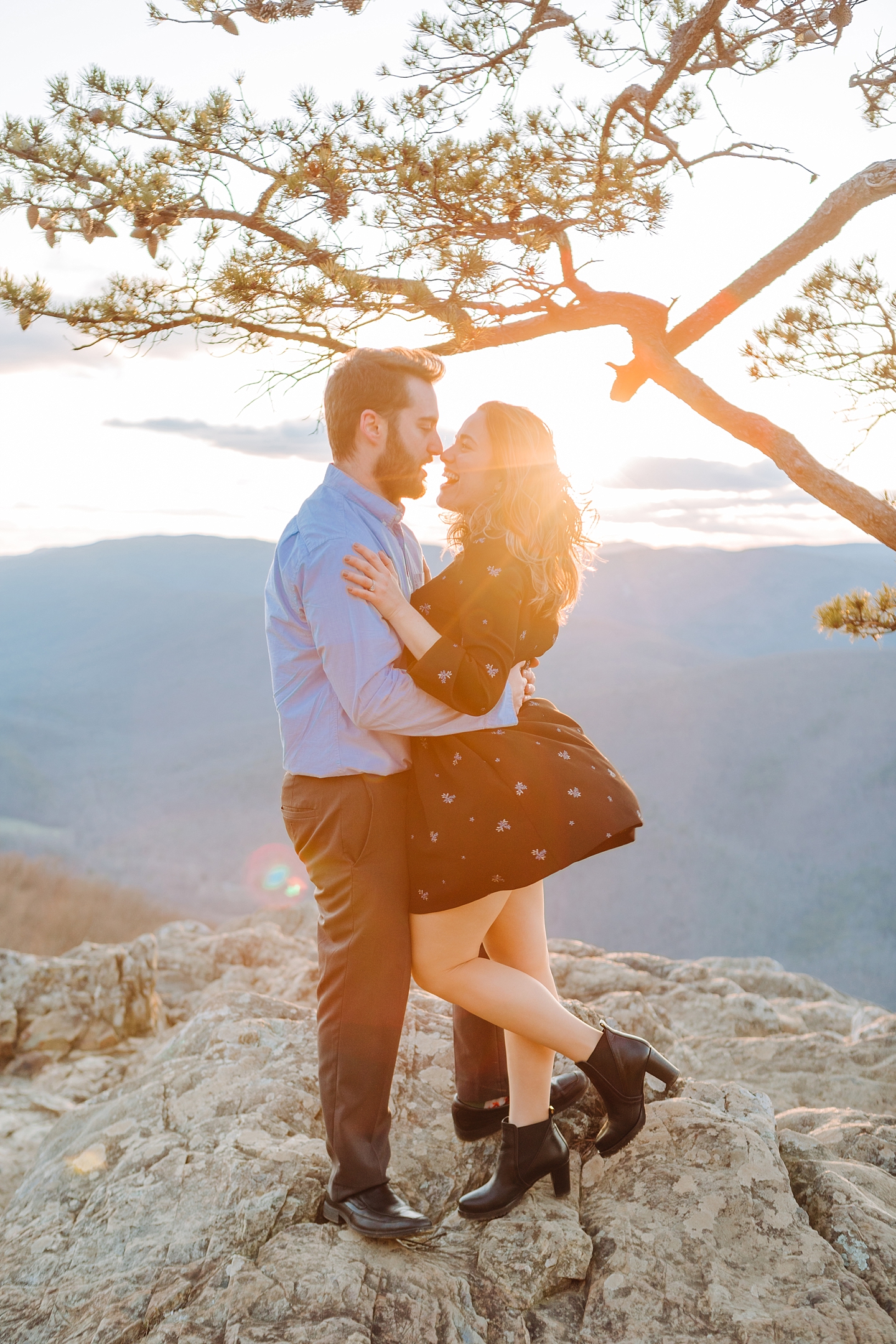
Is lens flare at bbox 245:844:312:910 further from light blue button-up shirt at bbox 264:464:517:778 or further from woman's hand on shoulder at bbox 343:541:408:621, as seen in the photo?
woman's hand on shoulder at bbox 343:541:408:621

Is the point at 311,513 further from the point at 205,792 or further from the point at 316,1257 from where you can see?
the point at 205,792

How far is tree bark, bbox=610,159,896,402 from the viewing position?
3.12m

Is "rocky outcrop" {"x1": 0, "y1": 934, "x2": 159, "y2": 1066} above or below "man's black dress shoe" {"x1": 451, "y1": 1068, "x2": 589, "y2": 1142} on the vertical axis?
below

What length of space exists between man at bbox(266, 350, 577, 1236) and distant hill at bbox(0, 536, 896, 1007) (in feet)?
44.4

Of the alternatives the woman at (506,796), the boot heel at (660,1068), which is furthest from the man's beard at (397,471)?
the boot heel at (660,1068)

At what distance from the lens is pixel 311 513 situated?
192cm

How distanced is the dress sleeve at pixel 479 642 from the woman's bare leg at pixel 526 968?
0.54 m

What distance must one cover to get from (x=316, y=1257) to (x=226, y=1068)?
102cm

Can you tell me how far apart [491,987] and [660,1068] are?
0.55 metres

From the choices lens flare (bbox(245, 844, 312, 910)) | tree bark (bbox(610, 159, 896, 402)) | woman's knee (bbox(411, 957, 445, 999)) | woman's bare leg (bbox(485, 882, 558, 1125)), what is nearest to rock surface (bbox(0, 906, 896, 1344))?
woman's bare leg (bbox(485, 882, 558, 1125))

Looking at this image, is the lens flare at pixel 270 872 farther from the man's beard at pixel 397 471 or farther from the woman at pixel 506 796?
the man's beard at pixel 397 471

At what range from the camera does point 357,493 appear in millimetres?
1967

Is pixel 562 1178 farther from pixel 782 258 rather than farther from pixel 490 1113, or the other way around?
pixel 782 258

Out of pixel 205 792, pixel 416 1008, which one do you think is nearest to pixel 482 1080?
pixel 416 1008
